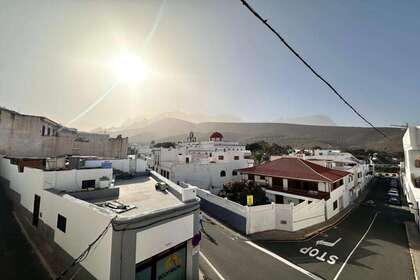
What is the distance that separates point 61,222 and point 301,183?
2504cm

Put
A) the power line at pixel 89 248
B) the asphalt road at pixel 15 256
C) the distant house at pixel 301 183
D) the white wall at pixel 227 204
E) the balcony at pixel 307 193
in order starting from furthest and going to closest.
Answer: the distant house at pixel 301 183 < the balcony at pixel 307 193 < the white wall at pixel 227 204 < the asphalt road at pixel 15 256 < the power line at pixel 89 248

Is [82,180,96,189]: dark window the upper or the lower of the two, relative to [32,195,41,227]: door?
upper

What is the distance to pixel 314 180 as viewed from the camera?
25156 millimetres

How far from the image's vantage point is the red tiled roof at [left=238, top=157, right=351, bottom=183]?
1017 inches

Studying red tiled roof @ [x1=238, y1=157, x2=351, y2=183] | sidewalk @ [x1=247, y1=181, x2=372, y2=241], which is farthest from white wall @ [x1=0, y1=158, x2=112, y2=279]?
red tiled roof @ [x1=238, y1=157, x2=351, y2=183]

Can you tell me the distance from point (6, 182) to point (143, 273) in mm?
16058

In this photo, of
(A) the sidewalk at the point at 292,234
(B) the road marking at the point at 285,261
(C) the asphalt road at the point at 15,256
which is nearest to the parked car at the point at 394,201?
(A) the sidewalk at the point at 292,234

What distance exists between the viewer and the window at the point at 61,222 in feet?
31.8

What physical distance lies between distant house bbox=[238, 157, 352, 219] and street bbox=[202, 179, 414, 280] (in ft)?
12.3

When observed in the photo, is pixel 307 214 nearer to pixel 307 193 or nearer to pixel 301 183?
pixel 307 193

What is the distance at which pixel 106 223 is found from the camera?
7.47 m

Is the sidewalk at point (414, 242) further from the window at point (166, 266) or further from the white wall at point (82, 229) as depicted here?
the white wall at point (82, 229)

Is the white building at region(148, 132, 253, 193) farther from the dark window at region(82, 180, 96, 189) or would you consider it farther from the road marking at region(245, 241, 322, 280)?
the dark window at region(82, 180, 96, 189)

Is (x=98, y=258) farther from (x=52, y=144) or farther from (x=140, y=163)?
(x=52, y=144)
